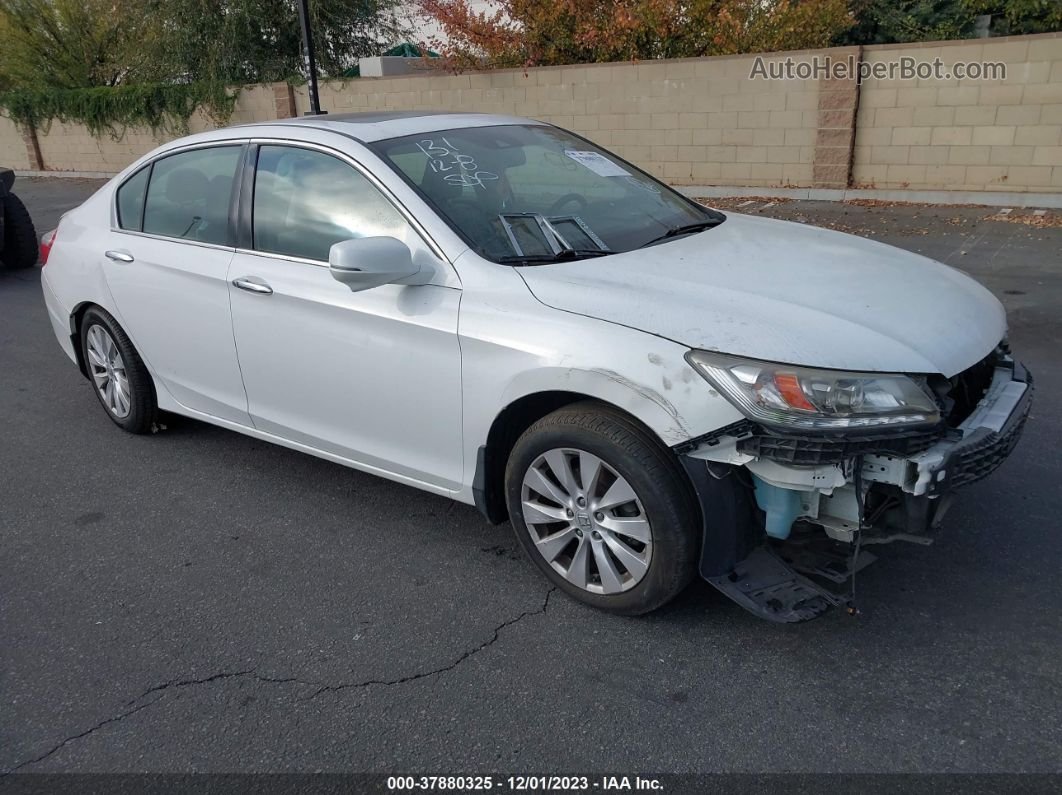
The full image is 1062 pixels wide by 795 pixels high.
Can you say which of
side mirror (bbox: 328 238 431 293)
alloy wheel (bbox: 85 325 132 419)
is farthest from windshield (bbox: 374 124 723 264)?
alloy wheel (bbox: 85 325 132 419)

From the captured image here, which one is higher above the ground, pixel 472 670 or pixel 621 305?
pixel 621 305

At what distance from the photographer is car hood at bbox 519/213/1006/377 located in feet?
9.07

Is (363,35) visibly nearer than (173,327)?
No

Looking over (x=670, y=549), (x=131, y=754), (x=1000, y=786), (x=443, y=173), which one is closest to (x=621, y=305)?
(x=670, y=549)

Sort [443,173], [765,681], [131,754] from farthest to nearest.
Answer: [443,173]
[765,681]
[131,754]

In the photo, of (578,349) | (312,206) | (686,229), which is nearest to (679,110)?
(686,229)

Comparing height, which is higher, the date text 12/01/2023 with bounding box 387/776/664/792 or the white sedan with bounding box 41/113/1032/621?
the white sedan with bounding box 41/113/1032/621

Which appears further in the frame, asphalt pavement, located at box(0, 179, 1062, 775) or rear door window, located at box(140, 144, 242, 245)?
rear door window, located at box(140, 144, 242, 245)

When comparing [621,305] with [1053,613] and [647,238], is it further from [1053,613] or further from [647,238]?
[1053,613]

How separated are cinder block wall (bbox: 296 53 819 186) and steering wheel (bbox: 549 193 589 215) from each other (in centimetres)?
939

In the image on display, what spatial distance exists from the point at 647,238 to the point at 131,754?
2.58 metres

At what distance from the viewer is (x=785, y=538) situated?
291 centimetres

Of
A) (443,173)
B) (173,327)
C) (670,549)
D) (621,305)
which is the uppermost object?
(443,173)

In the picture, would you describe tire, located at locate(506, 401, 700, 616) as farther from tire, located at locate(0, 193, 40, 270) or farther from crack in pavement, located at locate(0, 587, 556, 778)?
tire, located at locate(0, 193, 40, 270)
